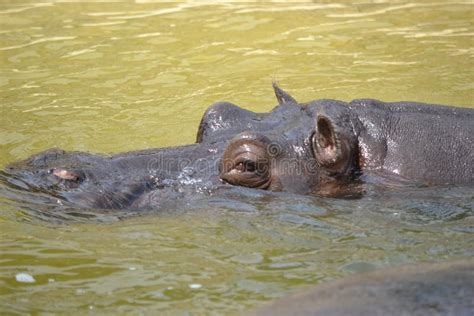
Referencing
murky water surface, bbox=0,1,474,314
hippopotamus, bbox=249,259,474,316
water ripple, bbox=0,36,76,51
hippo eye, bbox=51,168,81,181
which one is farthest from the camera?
water ripple, bbox=0,36,76,51

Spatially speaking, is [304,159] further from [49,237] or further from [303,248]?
[49,237]

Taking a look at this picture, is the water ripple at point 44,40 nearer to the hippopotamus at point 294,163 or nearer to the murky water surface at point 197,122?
the murky water surface at point 197,122

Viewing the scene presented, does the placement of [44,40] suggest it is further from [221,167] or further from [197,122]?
[221,167]

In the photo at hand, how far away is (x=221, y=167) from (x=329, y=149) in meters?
0.72

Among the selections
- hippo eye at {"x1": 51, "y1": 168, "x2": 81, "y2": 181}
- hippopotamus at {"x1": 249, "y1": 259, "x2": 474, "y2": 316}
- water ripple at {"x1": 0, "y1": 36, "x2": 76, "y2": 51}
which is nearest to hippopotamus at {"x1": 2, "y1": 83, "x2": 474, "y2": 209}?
hippo eye at {"x1": 51, "y1": 168, "x2": 81, "y2": 181}

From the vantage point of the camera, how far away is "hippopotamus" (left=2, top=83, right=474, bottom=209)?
5.90 metres

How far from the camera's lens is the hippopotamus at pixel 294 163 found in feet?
19.4

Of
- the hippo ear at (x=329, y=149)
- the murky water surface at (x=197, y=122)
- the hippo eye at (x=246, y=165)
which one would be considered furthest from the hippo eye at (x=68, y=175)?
the hippo ear at (x=329, y=149)

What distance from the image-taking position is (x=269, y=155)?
19.5 ft

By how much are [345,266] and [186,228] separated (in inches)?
43.5

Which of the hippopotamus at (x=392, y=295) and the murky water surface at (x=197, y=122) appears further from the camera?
the murky water surface at (x=197, y=122)

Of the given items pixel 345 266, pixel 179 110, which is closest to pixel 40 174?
pixel 345 266

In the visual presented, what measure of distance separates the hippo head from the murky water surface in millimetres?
120

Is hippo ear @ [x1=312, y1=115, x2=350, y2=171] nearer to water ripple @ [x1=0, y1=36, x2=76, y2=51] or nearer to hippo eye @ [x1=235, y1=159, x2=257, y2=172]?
hippo eye @ [x1=235, y1=159, x2=257, y2=172]
